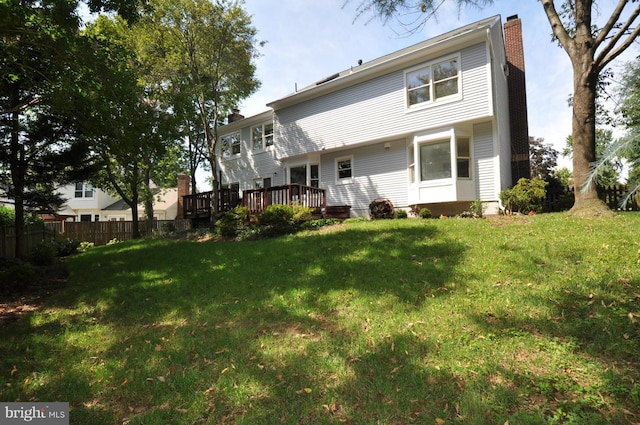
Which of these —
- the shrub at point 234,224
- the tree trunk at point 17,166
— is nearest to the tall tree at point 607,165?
the shrub at point 234,224

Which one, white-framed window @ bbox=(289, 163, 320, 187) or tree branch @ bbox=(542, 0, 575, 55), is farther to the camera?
white-framed window @ bbox=(289, 163, 320, 187)

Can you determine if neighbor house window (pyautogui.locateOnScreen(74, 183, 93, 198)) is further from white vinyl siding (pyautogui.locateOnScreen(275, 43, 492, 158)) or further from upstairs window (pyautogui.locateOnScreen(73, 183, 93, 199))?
white vinyl siding (pyautogui.locateOnScreen(275, 43, 492, 158))

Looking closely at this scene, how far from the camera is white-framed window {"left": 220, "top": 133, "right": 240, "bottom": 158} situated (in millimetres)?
20859

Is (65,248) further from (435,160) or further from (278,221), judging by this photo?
(435,160)

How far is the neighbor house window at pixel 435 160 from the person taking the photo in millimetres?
12336

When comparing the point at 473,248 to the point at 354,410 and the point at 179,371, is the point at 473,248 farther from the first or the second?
the point at 179,371

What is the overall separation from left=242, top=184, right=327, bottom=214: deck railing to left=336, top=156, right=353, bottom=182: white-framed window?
1.44m

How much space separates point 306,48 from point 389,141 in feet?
16.9

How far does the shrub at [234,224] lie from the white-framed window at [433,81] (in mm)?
8080

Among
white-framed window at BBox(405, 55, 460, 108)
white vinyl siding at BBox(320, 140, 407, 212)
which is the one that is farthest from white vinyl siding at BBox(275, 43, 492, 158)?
white vinyl siding at BBox(320, 140, 407, 212)

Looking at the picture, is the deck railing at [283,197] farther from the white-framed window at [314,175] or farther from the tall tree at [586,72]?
the tall tree at [586,72]

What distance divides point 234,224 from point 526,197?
10.2 metres

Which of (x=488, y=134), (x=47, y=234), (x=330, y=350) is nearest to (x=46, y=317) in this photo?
(x=330, y=350)

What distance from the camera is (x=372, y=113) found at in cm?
1437
